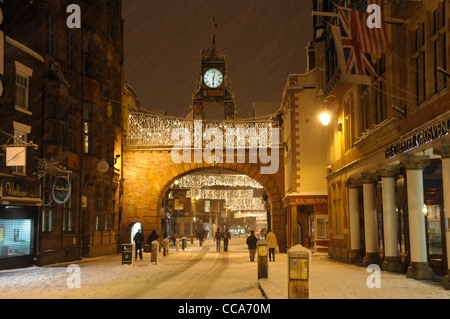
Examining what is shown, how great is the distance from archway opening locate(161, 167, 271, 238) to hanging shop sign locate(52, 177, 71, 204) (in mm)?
16730

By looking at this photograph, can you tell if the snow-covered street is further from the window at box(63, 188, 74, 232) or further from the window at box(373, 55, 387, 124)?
the window at box(63, 188, 74, 232)

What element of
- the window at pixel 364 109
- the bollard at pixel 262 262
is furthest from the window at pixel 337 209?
the bollard at pixel 262 262

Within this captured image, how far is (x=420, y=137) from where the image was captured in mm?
15023

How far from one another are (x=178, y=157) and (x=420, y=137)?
2679cm

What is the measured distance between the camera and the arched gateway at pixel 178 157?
1570 inches

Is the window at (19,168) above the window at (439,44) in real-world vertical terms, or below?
below

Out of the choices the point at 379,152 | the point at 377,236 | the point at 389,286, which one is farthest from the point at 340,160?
the point at 389,286

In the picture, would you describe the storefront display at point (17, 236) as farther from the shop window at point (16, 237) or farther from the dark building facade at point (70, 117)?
the dark building facade at point (70, 117)

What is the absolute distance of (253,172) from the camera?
4025 cm

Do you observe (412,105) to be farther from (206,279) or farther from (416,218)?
(206,279)

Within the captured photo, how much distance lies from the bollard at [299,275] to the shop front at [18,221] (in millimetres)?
14336

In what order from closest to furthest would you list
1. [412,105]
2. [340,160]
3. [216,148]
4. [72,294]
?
[72,294] → [412,105] → [340,160] → [216,148]
